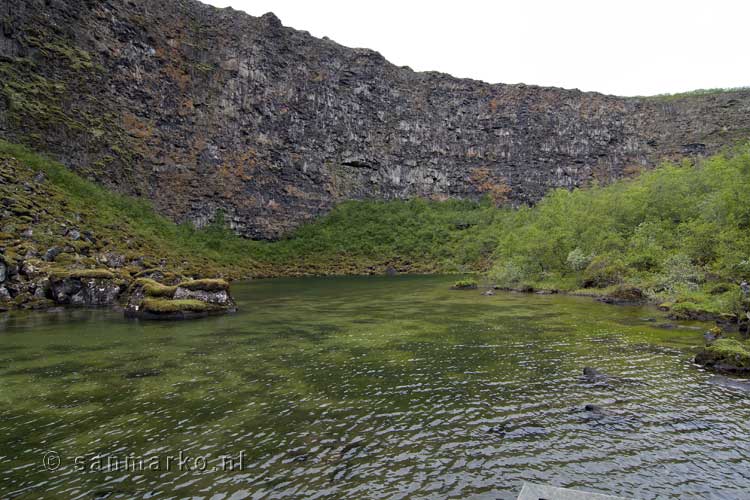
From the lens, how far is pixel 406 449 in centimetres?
1091

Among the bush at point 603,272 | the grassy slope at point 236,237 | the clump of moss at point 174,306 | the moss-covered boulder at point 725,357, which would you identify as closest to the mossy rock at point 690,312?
the moss-covered boulder at point 725,357

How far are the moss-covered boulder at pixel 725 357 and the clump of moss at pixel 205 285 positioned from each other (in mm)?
35453

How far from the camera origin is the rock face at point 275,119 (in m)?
85.6

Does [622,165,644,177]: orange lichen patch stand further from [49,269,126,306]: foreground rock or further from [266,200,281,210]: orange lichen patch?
[49,269,126,306]: foreground rock

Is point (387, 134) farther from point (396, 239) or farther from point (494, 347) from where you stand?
point (494, 347)

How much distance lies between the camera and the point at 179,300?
3597 centimetres

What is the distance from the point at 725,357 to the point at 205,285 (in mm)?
37056

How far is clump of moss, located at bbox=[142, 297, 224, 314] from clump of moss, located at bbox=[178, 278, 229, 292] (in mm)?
1843

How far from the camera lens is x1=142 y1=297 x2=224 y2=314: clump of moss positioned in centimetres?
3406

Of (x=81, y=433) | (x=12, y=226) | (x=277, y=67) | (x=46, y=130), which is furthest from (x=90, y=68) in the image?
(x=81, y=433)

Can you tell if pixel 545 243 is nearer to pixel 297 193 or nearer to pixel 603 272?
pixel 603 272

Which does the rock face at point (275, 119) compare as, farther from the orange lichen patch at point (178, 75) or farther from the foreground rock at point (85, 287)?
the foreground rock at point (85, 287)

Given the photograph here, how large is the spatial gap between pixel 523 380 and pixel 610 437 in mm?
5128

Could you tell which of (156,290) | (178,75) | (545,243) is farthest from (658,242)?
(178,75)
